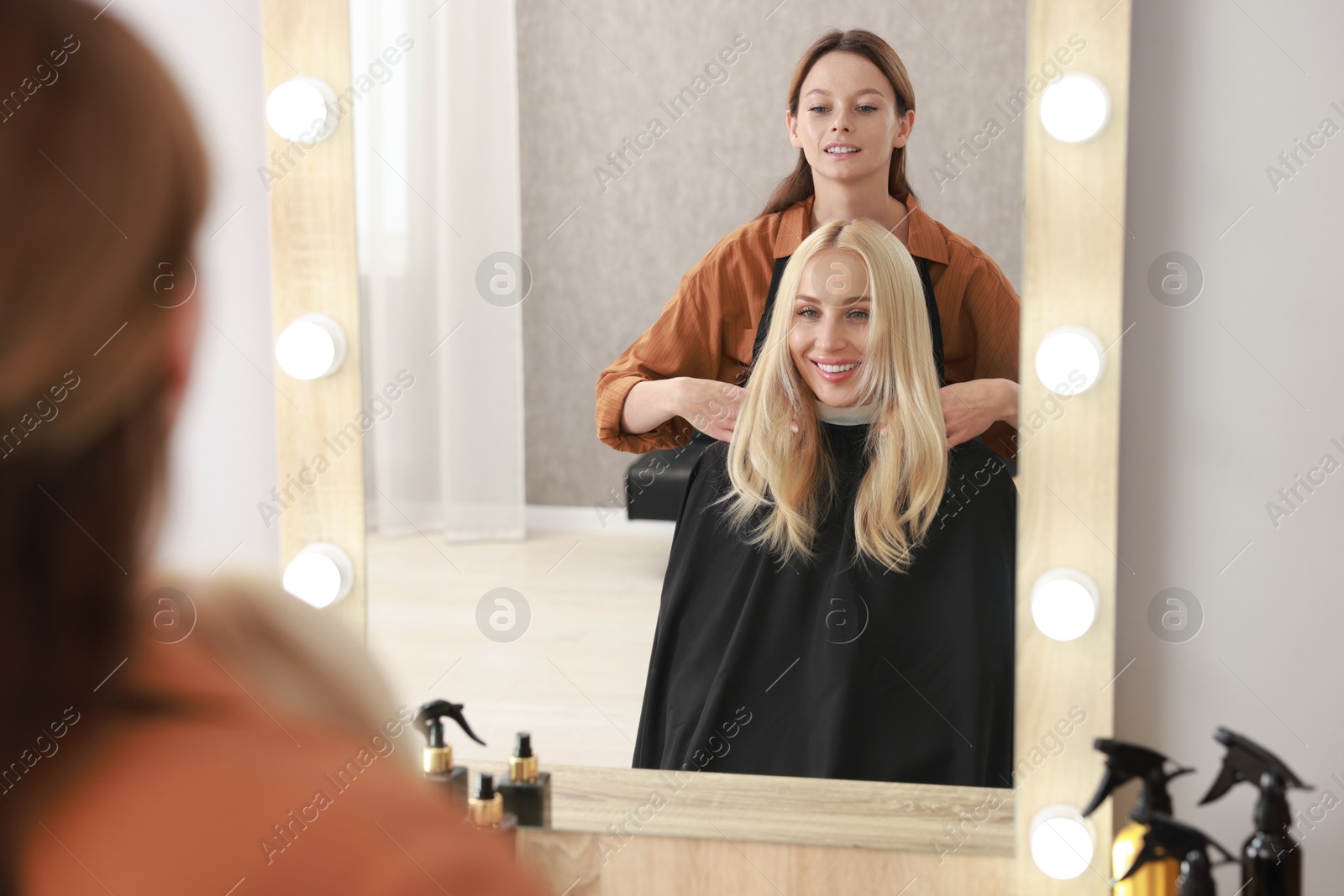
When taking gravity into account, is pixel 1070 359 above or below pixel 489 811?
above

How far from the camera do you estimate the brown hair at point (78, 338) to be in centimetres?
32

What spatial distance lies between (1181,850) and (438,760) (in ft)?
1.77

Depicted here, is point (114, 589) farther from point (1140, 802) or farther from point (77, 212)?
point (1140, 802)

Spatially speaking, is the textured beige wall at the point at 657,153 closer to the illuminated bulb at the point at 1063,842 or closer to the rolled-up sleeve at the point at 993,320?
the rolled-up sleeve at the point at 993,320

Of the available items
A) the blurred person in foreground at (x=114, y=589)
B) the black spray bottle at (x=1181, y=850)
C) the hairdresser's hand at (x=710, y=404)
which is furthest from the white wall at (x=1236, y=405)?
the blurred person in foreground at (x=114, y=589)

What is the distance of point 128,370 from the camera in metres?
0.34

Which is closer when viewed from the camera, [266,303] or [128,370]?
[128,370]

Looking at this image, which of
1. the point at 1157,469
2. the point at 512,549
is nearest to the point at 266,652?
the point at 512,549

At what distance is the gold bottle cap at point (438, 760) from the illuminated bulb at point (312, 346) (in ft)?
1.04

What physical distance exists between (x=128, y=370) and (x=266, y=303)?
0.55 metres

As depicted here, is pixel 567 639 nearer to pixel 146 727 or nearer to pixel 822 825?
pixel 822 825

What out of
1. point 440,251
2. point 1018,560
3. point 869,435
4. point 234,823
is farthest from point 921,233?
A: point 234,823

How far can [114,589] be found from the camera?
0.35 meters

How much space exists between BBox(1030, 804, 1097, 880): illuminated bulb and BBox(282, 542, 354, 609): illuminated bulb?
1.91 feet
